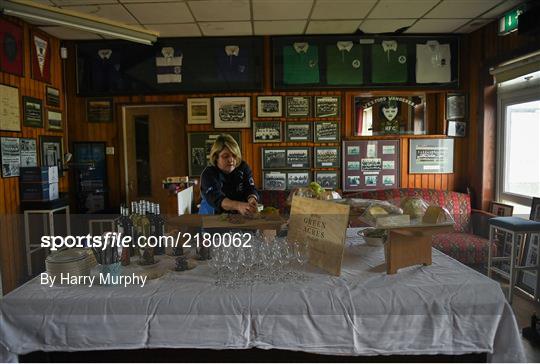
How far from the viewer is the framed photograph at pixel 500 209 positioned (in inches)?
168

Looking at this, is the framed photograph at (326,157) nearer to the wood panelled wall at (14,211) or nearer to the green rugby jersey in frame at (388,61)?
the green rugby jersey in frame at (388,61)

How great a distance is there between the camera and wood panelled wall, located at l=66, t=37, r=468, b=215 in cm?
494

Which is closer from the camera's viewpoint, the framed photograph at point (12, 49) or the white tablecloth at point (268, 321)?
the white tablecloth at point (268, 321)

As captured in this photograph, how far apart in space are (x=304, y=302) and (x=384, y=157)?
3.99 m

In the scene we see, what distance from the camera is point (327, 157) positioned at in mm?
5039

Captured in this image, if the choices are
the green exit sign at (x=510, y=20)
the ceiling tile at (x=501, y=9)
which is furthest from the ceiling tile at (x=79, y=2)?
the green exit sign at (x=510, y=20)

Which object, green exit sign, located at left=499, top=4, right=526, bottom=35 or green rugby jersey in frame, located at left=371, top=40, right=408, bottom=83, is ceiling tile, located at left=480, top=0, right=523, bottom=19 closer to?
green exit sign, located at left=499, top=4, right=526, bottom=35

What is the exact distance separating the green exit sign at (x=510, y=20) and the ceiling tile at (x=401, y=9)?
85 cm

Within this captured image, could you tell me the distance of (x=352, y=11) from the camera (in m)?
4.04

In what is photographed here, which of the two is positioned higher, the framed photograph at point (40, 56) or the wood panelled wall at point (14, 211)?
the framed photograph at point (40, 56)

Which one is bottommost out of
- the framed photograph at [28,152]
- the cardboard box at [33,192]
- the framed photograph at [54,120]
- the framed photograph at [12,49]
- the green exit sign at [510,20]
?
the cardboard box at [33,192]

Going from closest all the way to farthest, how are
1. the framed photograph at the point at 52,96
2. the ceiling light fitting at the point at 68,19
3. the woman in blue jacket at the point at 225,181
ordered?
the ceiling light fitting at the point at 68,19
the woman in blue jacket at the point at 225,181
the framed photograph at the point at 52,96

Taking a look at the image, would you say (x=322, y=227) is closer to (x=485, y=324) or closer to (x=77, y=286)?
(x=485, y=324)

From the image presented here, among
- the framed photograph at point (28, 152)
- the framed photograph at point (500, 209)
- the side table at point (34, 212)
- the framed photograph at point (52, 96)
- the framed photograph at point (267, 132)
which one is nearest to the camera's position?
the side table at point (34, 212)
